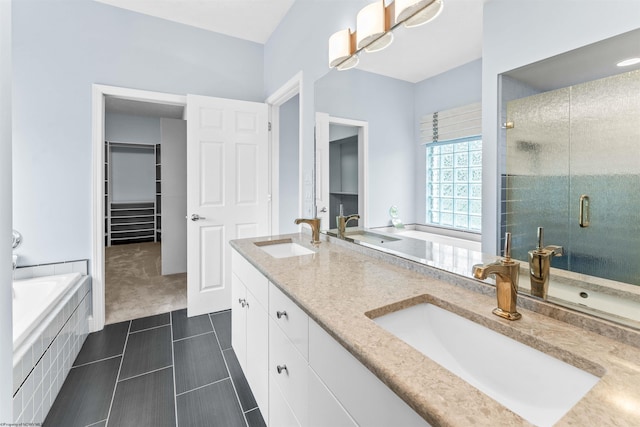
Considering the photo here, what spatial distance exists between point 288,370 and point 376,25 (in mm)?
1632

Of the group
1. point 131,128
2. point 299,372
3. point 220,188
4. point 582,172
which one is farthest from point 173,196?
point 582,172

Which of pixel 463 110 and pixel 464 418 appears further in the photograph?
pixel 463 110

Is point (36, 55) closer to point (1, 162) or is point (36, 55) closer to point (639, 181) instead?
point (1, 162)

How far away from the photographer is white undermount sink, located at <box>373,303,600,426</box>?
0.65 m

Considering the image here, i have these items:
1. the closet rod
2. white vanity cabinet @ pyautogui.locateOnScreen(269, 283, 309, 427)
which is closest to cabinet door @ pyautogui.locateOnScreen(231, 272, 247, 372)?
white vanity cabinet @ pyautogui.locateOnScreen(269, 283, 309, 427)

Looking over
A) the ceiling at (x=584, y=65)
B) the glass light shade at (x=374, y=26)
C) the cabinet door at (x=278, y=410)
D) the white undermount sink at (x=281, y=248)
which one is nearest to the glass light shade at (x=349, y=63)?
the glass light shade at (x=374, y=26)

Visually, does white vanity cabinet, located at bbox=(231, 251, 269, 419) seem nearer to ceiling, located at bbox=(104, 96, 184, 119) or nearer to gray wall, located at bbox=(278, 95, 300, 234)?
gray wall, located at bbox=(278, 95, 300, 234)

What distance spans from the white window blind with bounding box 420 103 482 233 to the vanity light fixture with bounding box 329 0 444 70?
47cm

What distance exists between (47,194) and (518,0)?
3161 millimetres

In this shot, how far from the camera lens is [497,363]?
79cm

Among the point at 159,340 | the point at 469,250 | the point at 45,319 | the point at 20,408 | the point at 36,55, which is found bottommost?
the point at 159,340

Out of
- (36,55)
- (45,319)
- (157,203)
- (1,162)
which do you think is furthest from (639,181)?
(157,203)

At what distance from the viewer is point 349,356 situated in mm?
742

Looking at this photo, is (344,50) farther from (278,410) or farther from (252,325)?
(278,410)
